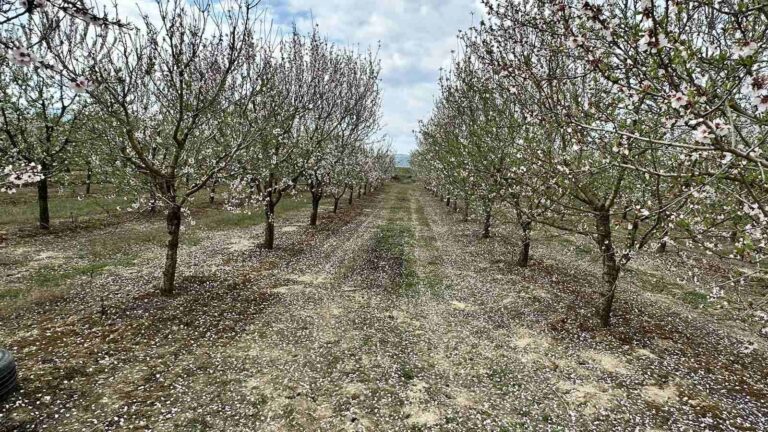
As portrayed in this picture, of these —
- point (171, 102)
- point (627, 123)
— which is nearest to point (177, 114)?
point (171, 102)

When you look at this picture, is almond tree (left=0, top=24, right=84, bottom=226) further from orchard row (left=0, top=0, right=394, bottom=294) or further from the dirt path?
the dirt path

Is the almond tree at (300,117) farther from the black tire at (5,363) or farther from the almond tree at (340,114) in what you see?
the black tire at (5,363)

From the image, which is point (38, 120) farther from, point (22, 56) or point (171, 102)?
point (22, 56)

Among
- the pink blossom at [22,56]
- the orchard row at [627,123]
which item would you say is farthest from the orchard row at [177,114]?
the orchard row at [627,123]

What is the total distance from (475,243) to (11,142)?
30.6 m

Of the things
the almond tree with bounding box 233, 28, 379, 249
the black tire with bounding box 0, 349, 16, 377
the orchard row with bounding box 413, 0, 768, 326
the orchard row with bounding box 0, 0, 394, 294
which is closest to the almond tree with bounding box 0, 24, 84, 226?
the orchard row with bounding box 0, 0, 394, 294

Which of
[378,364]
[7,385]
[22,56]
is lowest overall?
[378,364]

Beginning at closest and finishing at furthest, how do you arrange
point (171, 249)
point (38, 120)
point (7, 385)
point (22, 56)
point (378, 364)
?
point (22, 56), point (7, 385), point (378, 364), point (171, 249), point (38, 120)

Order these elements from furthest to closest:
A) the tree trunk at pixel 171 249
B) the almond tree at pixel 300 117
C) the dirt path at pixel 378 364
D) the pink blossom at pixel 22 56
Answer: the almond tree at pixel 300 117 → the tree trunk at pixel 171 249 → the dirt path at pixel 378 364 → the pink blossom at pixel 22 56

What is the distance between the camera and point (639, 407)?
9.45 meters

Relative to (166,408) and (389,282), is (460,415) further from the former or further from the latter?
(389,282)

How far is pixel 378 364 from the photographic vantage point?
10.9m

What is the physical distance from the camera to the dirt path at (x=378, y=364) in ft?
28.2

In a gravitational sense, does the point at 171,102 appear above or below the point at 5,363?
above
